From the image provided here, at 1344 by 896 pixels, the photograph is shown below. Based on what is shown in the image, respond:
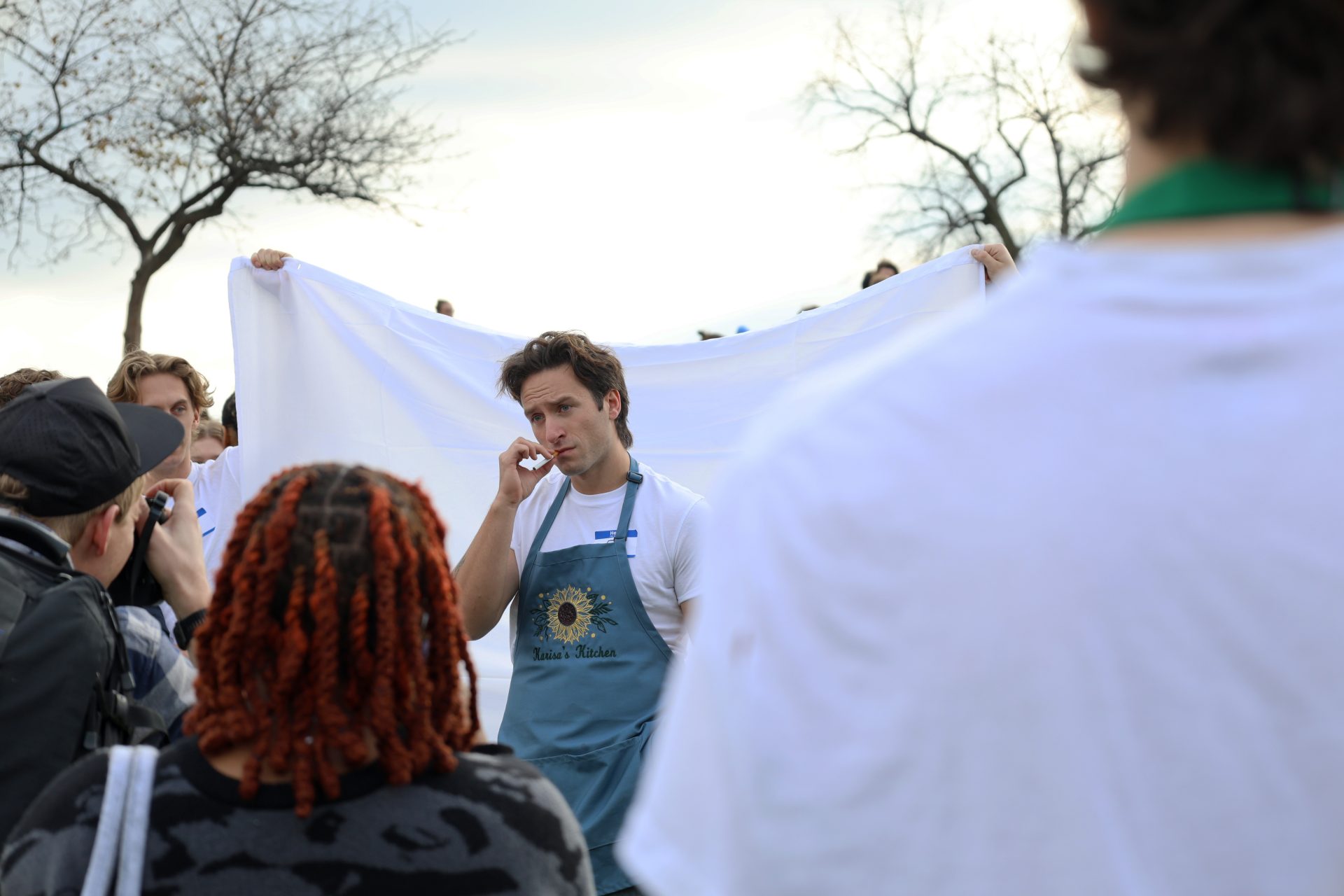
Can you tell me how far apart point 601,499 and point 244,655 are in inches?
83.3

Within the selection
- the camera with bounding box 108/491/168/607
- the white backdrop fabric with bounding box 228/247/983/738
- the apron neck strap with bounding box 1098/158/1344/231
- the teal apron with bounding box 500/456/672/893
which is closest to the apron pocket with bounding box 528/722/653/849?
the teal apron with bounding box 500/456/672/893

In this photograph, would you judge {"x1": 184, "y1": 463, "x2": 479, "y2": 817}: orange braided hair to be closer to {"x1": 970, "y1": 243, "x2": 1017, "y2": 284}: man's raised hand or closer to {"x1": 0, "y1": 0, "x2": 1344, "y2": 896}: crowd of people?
{"x1": 0, "y1": 0, "x2": 1344, "y2": 896}: crowd of people

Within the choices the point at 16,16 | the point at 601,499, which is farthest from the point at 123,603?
the point at 16,16

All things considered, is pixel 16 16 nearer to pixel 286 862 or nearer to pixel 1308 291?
pixel 286 862

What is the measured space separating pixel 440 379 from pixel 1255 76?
4200mm

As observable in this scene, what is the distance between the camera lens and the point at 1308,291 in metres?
0.76

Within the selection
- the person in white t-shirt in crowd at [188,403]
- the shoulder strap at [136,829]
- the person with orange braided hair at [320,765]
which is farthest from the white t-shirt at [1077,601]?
the person in white t-shirt in crowd at [188,403]

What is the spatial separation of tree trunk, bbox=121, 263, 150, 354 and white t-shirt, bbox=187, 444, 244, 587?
591 centimetres

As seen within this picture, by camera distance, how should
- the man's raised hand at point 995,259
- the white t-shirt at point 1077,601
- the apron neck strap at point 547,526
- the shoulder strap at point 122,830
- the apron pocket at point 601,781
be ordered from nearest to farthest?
1. the white t-shirt at point 1077,601
2. the shoulder strap at point 122,830
3. the apron pocket at point 601,781
4. the apron neck strap at point 547,526
5. the man's raised hand at point 995,259

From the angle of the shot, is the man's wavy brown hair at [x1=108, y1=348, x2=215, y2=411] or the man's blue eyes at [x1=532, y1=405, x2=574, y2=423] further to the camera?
the man's wavy brown hair at [x1=108, y1=348, x2=215, y2=411]

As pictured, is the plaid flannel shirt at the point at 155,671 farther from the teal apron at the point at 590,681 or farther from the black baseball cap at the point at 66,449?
the teal apron at the point at 590,681

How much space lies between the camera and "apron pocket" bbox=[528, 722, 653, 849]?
3.24 metres

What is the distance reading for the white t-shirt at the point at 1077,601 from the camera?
0.75m

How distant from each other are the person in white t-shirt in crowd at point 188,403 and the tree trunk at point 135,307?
19.5 feet
